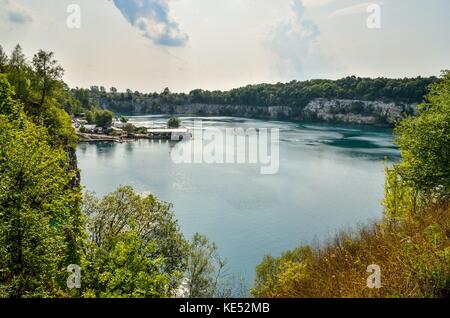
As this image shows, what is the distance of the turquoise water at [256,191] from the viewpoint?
3566 centimetres

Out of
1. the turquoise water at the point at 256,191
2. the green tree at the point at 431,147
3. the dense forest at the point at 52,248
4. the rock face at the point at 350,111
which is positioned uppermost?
the rock face at the point at 350,111

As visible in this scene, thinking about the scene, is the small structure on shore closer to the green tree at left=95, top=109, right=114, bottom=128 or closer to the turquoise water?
the green tree at left=95, top=109, right=114, bottom=128

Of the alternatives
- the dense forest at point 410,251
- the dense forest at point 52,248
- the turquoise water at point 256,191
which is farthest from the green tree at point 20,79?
the dense forest at point 410,251

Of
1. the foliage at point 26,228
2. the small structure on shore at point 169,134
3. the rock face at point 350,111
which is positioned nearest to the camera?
the foliage at point 26,228

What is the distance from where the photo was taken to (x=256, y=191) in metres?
51.2

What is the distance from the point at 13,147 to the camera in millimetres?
14336

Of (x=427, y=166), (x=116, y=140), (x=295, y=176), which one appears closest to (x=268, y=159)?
(x=295, y=176)

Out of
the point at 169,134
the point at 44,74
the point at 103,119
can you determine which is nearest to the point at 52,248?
the point at 44,74

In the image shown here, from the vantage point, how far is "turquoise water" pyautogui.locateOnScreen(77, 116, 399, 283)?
3566 cm

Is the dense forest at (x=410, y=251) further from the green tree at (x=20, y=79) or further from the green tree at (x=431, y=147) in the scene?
the green tree at (x=20, y=79)
